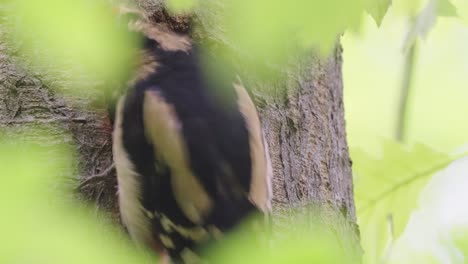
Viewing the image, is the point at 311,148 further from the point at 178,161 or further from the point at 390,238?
the point at 178,161

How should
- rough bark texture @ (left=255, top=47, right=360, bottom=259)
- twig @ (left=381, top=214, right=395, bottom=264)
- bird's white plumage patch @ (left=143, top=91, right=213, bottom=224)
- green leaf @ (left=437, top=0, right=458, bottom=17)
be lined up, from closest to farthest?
bird's white plumage patch @ (left=143, top=91, right=213, bottom=224)
green leaf @ (left=437, top=0, right=458, bottom=17)
rough bark texture @ (left=255, top=47, right=360, bottom=259)
twig @ (left=381, top=214, right=395, bottom=264)

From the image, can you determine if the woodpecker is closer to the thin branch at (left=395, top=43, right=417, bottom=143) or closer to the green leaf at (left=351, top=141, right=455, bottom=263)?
the green leaf at (left=351, top=141, right=455, bottom=263)

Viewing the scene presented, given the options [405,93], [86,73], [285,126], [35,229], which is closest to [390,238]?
[285,126]

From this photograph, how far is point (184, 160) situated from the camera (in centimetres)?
114

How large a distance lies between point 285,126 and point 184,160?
392 mm

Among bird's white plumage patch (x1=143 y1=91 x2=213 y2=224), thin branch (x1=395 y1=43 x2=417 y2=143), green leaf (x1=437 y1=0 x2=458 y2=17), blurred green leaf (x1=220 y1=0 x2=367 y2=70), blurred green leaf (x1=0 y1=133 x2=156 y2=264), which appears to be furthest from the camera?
thin branch (x1=395 y1=43 x2=417 y2=143)

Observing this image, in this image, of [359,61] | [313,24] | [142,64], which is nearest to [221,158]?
[142,64]

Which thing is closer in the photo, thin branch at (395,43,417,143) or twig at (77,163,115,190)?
twig at (77,163,115,190)

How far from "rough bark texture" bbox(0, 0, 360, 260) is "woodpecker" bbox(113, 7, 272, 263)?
5cm

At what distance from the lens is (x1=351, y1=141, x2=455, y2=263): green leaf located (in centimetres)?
164

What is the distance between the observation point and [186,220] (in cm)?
117

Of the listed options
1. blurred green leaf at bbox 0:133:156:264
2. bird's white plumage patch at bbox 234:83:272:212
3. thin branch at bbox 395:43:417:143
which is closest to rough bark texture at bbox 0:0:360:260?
bird's white plumage patch at bbox 234:83:272:212

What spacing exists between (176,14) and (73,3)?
0.64m

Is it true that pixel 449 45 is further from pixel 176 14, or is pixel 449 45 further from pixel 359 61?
pixel 176 14
